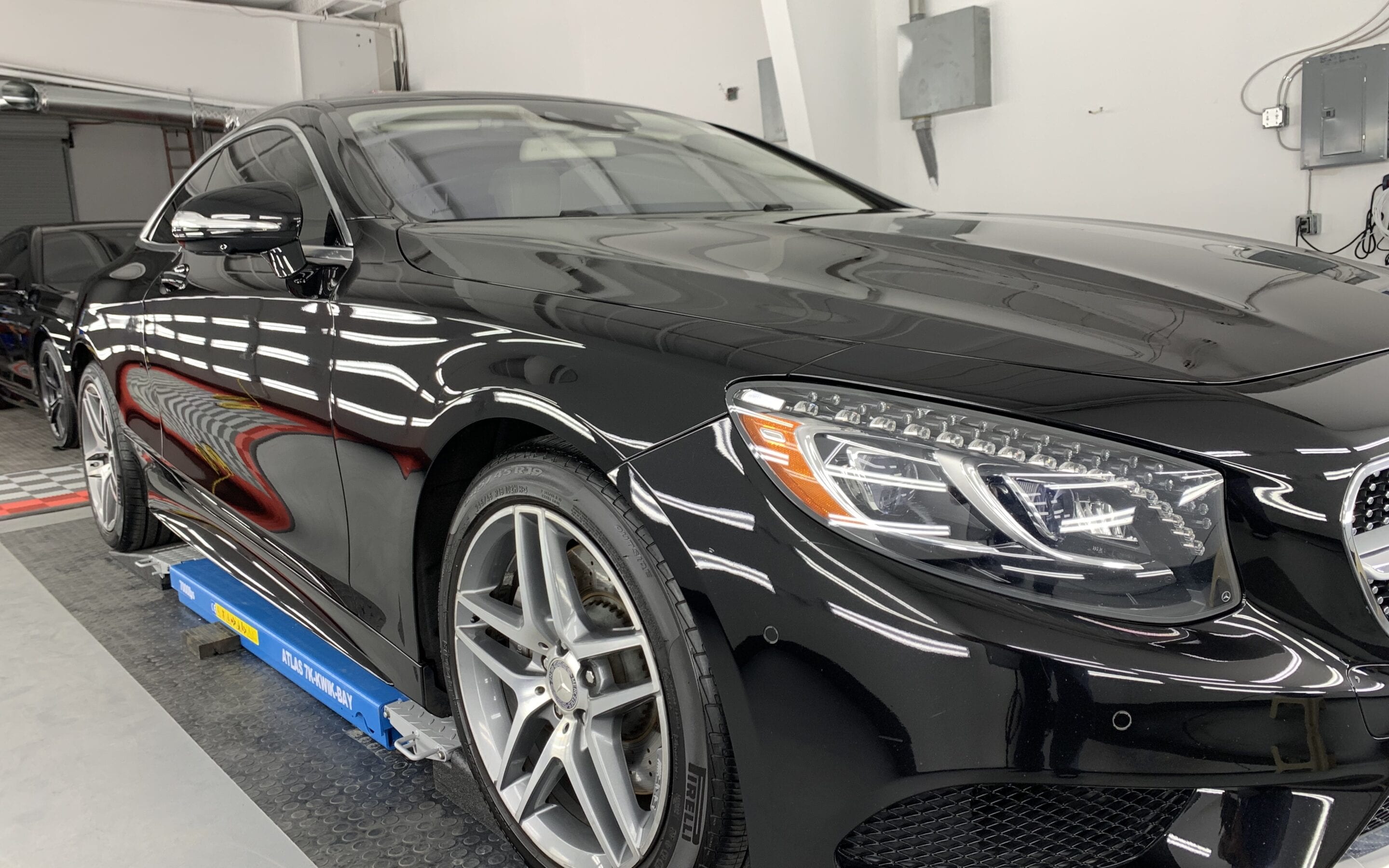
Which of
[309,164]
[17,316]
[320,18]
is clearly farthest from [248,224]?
Result: [320,18]

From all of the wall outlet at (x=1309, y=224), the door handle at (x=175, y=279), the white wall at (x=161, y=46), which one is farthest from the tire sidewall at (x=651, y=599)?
the white wall at (x=161, y=46)

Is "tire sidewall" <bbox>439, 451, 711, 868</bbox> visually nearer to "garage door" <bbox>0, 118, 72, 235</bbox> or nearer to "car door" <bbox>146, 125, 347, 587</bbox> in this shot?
"car door" <bbox>146, 125, 347, 587</bbox>

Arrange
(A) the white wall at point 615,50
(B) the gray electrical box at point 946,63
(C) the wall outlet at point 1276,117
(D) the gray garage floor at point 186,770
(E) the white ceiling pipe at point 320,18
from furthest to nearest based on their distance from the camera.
Result: (E) the white ceiling pipe at point 320,18 < (A) the white wall at point 615,50 < (B) the gray electrical box at point 946,63 < (C) the wall outlet at point 1276,117 < (D) the gray garage floor at point 186,770

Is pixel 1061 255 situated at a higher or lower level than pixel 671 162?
lower

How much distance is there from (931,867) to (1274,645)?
35cm

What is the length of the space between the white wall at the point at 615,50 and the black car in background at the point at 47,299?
2.65 meters

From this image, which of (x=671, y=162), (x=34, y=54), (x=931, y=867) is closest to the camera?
(x=931, y=867)

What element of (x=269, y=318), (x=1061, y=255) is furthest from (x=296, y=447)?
(x=1061, y=255)

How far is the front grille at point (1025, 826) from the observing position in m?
0.91

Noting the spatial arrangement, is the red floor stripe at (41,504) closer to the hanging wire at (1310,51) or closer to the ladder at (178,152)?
the hanging wire at (1310,51)

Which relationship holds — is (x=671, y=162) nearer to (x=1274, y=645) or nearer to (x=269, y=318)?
(x=269, y=318)

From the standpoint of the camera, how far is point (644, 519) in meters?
1.07

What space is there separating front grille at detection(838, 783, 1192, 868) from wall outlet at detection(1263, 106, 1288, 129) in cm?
450

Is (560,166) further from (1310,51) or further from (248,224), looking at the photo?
(1310,51)
